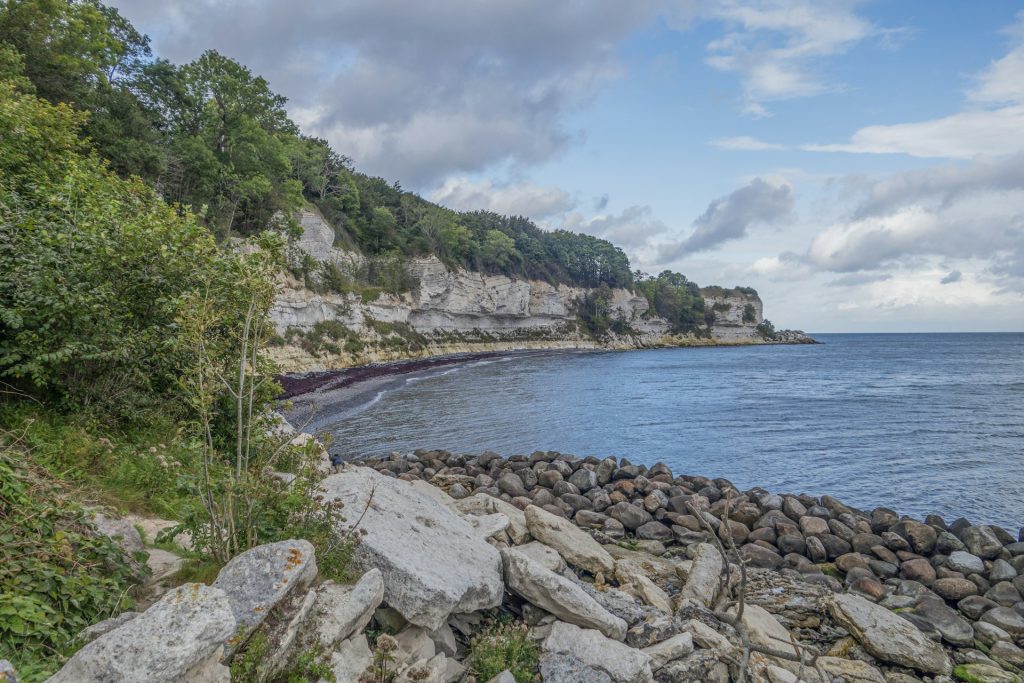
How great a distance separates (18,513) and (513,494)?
12.3 metres

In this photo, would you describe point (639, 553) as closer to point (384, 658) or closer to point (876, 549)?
point (876, 549)

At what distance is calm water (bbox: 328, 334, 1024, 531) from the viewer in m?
18.7

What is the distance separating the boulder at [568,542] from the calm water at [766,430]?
1105cm

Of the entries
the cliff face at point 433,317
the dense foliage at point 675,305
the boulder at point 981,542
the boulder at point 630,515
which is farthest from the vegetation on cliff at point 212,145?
the dense foliage at point 675,305

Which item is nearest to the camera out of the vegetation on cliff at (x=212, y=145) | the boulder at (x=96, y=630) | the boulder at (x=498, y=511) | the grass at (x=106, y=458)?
the boulder at (x=96, y=630)

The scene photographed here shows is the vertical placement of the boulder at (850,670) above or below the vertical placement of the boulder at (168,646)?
below

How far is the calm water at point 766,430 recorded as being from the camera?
1873 centimetres

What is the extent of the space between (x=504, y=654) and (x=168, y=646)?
11.2 ft

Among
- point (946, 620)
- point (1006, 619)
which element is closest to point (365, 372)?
point (946, 620)

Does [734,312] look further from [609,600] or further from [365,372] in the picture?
[609,600]

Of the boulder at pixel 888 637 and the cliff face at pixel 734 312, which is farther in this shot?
the cliff face at pixel 734 312

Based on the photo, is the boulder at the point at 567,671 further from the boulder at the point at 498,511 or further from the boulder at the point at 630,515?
the boulder at the point at 630,515

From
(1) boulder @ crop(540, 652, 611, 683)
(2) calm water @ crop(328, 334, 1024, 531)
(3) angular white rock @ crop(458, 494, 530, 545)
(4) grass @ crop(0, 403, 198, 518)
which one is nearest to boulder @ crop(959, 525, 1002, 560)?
(2) calm water @ crop(328, 334, 1024, 531)

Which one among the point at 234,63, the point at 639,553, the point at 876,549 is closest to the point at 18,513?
the point at 639,553
